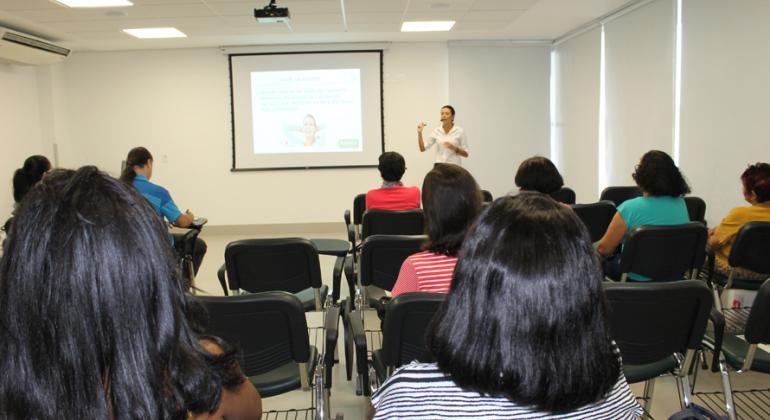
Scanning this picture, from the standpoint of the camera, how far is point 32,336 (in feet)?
2.23

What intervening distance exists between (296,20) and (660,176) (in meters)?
4.54

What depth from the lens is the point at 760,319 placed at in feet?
6.84

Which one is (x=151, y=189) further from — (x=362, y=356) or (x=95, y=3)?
(x=362, y=356)

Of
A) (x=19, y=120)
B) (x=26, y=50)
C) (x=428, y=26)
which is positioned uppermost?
(x=428, y=26)

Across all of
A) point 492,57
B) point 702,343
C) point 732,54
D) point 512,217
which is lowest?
point 702,343

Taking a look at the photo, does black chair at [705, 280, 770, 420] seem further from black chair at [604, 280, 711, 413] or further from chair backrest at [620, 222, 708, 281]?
chair backrest at [620, 222, 708, 281]

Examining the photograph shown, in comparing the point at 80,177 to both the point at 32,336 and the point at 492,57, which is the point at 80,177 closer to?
the point at 32,336

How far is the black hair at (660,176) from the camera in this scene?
332cm

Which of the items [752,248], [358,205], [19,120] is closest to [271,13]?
[358,205]

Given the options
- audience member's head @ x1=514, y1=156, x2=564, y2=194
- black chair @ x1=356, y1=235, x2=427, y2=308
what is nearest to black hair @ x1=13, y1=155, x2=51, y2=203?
black chair @ x1=356, y1=235, x2=427, y2=308

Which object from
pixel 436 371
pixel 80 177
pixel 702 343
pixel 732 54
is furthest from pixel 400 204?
pixel 80 177

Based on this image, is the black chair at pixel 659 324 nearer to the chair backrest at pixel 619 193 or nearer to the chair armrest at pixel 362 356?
the chair armrest at pixel 362 356

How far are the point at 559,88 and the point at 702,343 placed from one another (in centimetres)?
679

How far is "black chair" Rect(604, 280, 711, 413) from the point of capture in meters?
1.94
